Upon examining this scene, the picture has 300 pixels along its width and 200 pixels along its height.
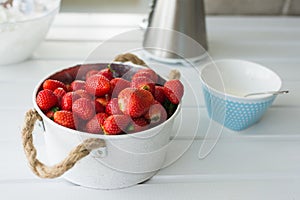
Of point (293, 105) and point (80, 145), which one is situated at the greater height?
point (80, 145)

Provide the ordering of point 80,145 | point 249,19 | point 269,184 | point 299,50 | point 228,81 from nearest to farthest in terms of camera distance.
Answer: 1. point 80,145
2. point 269,184
3. point 228,81
4. point 299,50
5. point 249,19

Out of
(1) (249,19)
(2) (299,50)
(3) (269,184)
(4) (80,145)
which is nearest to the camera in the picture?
(4) (80,145)

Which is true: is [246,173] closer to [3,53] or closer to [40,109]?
[40,109]

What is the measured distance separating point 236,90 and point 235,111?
0.12m

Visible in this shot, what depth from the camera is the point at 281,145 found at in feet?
2.51

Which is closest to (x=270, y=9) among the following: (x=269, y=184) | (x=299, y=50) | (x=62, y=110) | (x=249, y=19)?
(x=249, y=19)

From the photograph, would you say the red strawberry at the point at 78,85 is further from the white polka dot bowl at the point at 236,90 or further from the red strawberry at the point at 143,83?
the white polka dot bowl at the point at 236,90

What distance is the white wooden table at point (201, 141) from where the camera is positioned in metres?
0.65

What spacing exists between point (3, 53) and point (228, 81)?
0.45 m

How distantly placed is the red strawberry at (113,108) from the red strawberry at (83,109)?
2 centimetres

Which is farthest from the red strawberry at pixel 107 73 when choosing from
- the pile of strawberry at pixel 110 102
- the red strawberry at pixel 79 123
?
the red strawberry at pixel 79 123

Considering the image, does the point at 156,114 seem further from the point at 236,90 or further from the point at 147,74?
the point at 236,90

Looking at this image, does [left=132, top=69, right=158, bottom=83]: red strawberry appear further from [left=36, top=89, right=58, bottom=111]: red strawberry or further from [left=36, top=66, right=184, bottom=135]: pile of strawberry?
[left=36, top=89, right=58, bottom=111]: red strawberry

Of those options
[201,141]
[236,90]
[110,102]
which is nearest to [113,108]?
[110,102]
